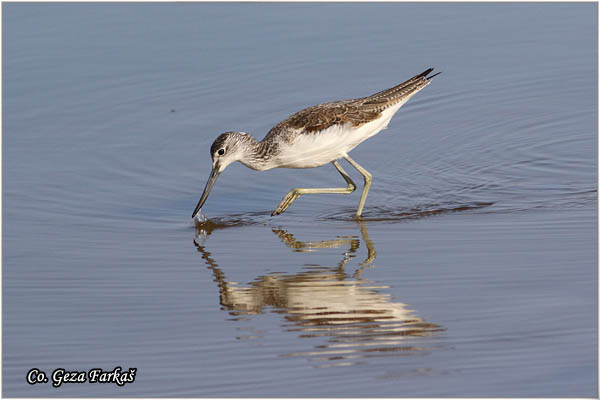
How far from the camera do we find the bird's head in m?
9.71

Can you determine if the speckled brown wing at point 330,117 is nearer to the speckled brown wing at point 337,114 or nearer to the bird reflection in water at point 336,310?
the speckled brown wing at point 337,114

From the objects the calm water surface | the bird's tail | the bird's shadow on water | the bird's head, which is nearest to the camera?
the calm water surface

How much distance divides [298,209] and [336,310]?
3109 mm

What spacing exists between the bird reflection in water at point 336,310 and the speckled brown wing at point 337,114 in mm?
1568

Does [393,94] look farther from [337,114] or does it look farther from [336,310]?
[336,310]

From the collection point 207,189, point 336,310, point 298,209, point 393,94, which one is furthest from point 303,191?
point 336,310

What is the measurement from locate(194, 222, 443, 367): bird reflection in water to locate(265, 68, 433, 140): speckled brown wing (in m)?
1.57

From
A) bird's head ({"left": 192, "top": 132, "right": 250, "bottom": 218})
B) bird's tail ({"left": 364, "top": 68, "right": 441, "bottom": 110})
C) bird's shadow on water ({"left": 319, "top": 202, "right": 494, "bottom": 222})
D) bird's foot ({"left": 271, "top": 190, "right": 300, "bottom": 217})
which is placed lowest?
bird's shadow on water ({"left": 319, "top": 202, "right": 494, "bottom": 222})

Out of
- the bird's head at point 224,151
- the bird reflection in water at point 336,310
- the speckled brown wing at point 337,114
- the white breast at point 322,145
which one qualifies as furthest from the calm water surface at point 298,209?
the speckled brown wing at point 337,114

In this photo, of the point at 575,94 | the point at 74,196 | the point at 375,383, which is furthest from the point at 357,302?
the point at 575,94

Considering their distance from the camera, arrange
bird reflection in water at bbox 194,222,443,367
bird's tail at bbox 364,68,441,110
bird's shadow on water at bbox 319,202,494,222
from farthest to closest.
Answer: bird's tail at bbox 364,68,441,110, bird's shadow on water at bbox 319,202,494,222, bird reflection in water at bbox 194,222,443,367

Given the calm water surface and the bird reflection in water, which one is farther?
the bird reflection in water

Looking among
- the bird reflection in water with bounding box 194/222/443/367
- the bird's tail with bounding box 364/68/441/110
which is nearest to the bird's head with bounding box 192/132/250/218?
the bird reflection in water with bounding box 194/222/443/367

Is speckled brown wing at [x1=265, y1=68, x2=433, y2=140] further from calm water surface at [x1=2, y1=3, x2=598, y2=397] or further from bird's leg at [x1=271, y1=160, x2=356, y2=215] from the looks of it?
calm water surface at [x1=2, y1=3, x2=598, y2=397]
